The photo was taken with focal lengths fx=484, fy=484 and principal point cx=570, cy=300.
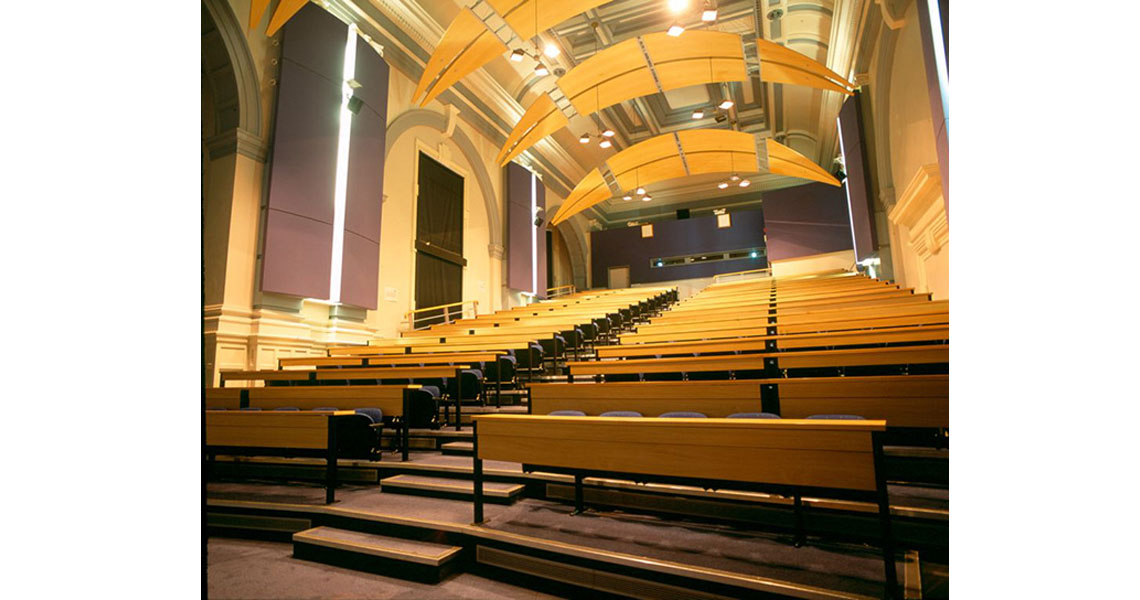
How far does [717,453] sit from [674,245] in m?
11.6

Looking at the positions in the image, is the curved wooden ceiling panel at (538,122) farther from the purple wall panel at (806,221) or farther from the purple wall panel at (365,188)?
the purple wall panel at (806,221)

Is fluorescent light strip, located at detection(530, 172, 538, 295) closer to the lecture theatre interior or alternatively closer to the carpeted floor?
the lecture theatre interior

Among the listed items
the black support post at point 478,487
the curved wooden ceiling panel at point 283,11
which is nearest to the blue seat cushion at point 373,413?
the black support post at point 478,487

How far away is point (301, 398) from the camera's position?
315 cm

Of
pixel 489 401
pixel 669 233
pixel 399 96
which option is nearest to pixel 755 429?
pixel 489 401

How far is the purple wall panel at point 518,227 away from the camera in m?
9.40

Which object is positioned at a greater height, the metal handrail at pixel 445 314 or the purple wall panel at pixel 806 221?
the purple wall panel at pixel 806 221

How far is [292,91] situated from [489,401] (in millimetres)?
3918

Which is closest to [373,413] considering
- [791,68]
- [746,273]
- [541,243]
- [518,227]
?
[791,68]

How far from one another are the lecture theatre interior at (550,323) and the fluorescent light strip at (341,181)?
3 centimetres

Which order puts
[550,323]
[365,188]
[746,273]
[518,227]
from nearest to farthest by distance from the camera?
[365,188] < [550,323] < [518,227] < [746,273]

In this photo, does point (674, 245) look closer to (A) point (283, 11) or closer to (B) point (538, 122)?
(B) point (538, 122)

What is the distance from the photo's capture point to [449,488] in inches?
96.6

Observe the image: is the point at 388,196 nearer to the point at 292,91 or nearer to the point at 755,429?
the point at 292,91
